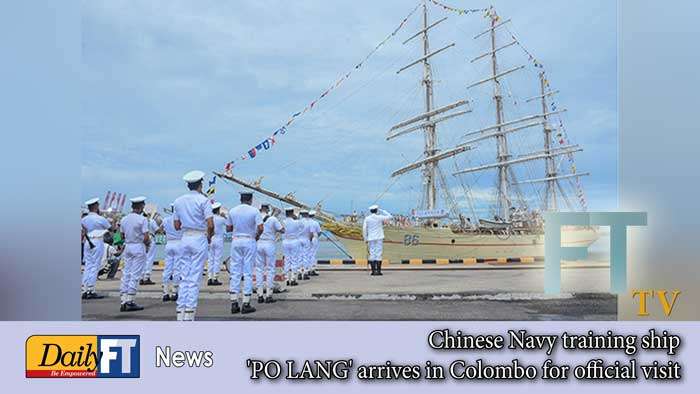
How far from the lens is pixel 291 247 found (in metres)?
8.02

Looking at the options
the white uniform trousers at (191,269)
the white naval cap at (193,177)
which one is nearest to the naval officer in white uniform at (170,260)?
the white naval cap at (193,177)

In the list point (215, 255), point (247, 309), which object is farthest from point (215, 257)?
point (247, 309)

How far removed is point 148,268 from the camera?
8.62m

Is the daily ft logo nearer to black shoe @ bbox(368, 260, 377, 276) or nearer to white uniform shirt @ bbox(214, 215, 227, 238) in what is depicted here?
white uniform shirt @ bbox(214, 215, 227, 238)

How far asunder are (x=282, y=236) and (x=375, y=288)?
195cm

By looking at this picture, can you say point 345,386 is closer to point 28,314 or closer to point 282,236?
point 28,314

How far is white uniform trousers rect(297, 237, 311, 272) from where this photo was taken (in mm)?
→ 8586

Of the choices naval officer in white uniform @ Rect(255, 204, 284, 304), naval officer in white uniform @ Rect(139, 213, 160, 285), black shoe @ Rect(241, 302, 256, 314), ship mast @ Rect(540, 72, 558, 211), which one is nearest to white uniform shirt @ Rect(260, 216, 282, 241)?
naval officer in white uniform @ Rect(255, 204, 284, 304)

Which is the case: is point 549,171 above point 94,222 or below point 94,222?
above

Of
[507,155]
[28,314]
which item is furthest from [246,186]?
[507,155]

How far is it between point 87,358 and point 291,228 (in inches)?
170

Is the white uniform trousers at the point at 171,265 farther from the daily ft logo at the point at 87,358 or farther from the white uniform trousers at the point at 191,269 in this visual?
the daily ft logo at the point at 87,358

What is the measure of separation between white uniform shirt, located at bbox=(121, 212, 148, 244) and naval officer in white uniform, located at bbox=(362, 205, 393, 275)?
358cm

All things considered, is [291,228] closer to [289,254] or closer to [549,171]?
[289,254]
